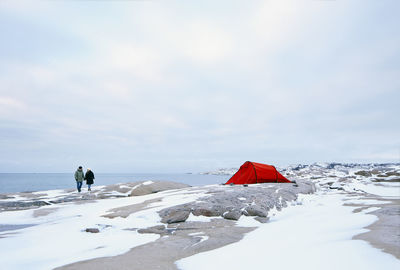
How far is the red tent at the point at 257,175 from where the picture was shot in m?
16.8

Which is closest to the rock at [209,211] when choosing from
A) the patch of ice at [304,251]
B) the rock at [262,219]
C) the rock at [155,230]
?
the rock at [262,219]

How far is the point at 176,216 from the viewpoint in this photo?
7.84 m

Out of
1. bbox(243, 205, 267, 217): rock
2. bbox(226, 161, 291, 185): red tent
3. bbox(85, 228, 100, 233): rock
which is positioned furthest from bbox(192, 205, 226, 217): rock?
bbox(226, 161, 291, 185): red tent

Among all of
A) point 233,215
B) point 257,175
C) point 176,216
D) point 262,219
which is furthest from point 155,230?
point 257,175

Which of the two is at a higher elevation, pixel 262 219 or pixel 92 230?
pixel 92 230

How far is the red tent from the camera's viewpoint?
1678cm

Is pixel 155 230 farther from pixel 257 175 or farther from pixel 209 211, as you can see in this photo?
pixel 257 175

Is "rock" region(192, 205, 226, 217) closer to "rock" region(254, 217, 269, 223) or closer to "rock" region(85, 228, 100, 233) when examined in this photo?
"rock" region(254, 217, 269, 223)

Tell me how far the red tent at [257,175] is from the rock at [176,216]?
9.46 m

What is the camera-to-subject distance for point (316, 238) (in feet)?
17.6

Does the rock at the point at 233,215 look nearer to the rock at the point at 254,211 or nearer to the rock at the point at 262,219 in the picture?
the rock at the point at 254,211

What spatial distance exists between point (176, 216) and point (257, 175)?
33.2 feet

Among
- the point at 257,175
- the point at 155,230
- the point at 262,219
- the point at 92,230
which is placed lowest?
the point at 262,219

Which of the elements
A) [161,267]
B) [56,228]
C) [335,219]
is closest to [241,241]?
[161,267]
